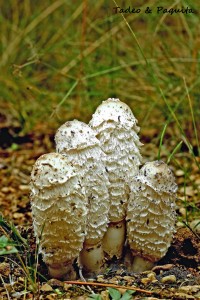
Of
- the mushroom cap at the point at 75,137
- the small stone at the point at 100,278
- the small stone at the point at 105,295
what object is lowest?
the small stone at the point at 105,295

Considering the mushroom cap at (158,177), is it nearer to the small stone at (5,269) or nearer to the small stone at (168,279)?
the small stone at (168,279)

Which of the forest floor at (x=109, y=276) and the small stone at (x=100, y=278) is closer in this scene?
the forest floor at (x=109, y=276)

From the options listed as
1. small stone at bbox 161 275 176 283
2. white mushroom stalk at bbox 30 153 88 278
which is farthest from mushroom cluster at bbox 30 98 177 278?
small stone at bbox 161 275 176 283

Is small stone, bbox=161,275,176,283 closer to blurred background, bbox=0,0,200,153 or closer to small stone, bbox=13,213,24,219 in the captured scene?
small stone, bbox=13,213,24,219

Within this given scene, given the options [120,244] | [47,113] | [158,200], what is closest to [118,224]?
[120,244]

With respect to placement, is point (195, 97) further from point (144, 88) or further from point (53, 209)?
point (53, 209)

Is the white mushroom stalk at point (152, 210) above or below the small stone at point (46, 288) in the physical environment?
above

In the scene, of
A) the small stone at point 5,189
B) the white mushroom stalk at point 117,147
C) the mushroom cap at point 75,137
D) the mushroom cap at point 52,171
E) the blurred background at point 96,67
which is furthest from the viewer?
the blurred background at point 96,67

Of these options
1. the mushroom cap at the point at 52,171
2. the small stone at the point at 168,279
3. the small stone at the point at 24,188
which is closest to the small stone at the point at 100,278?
the small stone at the point at 168,279
